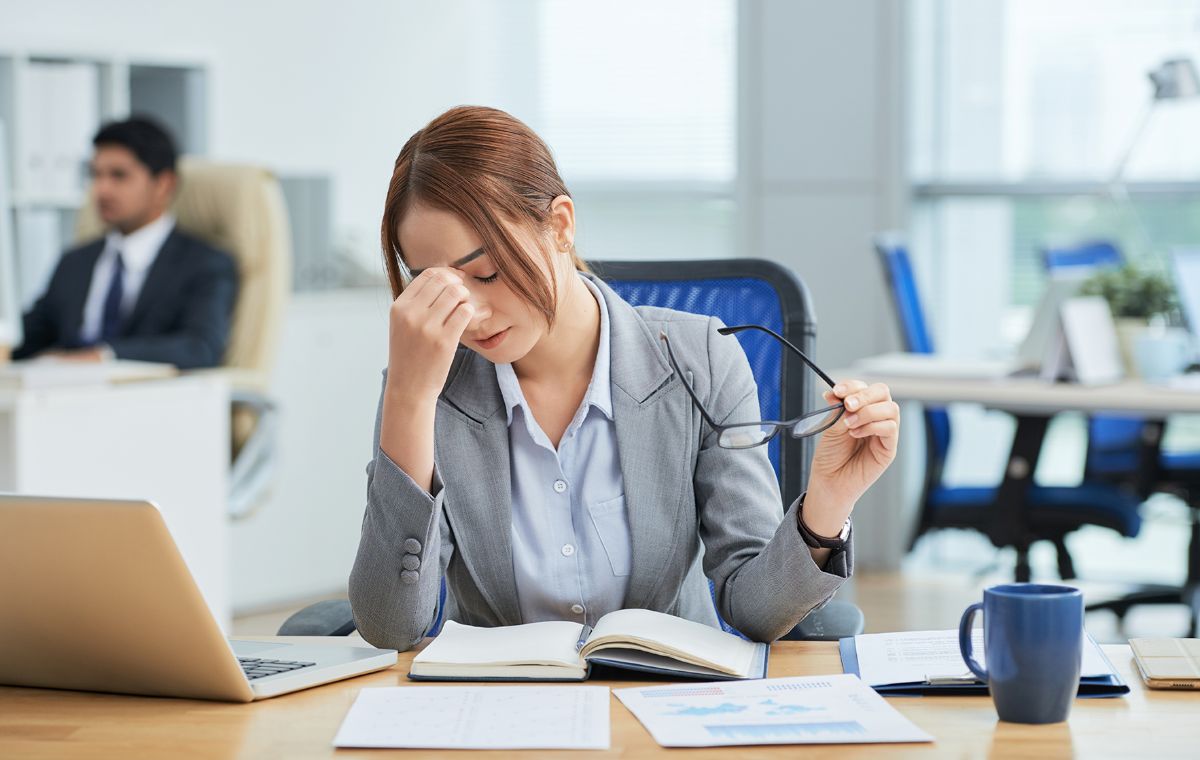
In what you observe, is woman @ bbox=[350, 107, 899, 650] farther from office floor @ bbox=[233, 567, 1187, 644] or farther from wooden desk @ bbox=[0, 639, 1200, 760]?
office floor @ bbox=[233, 567, 1187, 644]

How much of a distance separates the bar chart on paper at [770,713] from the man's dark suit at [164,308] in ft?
9.45

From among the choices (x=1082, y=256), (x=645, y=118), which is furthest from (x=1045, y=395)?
(x=645, y=118)

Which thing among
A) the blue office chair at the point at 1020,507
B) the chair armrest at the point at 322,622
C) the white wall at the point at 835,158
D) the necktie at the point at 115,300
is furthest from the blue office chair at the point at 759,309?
the white wall at the point at 835,158

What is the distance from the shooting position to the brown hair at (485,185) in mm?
1530

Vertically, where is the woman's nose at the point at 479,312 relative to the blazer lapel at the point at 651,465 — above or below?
above

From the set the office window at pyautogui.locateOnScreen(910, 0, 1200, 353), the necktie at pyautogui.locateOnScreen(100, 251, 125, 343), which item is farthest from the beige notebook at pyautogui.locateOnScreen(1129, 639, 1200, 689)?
the office window at pyautogui.locateOnScreen(910, 0, 1200, 353)

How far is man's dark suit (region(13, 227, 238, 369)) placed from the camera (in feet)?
12.9

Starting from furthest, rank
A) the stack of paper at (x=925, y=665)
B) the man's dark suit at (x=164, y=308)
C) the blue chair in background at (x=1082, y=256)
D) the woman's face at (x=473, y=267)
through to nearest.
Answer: the blue chair in background at (x=1082, y=256), the man's dark suit at (x=164, y=308), the woman's face at (x=473, y=267), the stack of paper at (x=925, y=665)

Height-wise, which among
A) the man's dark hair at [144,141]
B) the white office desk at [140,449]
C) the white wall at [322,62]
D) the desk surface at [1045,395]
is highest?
the white wall at [322,62]

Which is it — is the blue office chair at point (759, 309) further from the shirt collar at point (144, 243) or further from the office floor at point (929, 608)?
the shirt collar at point (144, 243)

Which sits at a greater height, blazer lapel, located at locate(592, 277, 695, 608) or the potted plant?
the potted plant

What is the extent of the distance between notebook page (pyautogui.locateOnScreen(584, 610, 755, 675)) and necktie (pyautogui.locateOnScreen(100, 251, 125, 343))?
3.02 metres

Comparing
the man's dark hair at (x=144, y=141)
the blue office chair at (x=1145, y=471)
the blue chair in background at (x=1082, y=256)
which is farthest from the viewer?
the blue chair in background at (x=1082, y=256)

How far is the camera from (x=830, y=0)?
16.4 ft
